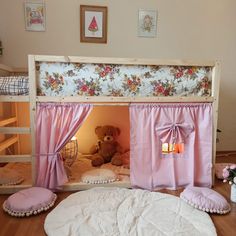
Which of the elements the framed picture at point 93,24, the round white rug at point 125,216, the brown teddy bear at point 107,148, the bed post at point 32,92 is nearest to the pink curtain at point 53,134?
the bed post at point 32,92

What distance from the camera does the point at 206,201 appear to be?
1.82 meters

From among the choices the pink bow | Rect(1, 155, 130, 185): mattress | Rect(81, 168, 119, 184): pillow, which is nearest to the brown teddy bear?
Rect(1, 155, 130, 185): mattress

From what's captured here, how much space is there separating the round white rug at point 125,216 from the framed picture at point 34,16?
209 cm

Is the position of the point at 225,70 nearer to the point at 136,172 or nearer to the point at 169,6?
the point at 169,6

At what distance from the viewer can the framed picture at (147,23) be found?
2986 millimetres

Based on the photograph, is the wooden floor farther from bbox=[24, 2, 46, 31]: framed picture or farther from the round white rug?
bbox=[24, 2, 46, 31]: framed picture

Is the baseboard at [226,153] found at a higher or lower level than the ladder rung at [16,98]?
lower

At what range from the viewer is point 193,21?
3.08 m

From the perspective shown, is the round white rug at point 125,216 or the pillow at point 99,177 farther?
the pillow at point 99,177

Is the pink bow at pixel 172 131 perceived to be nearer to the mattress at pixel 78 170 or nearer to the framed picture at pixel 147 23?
the mattress at pixel 78 170

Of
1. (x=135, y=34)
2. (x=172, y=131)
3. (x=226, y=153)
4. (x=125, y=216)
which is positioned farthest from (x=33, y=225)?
(x=226, y=153)

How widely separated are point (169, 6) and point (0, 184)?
286 centimetres

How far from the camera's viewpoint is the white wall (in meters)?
2.87

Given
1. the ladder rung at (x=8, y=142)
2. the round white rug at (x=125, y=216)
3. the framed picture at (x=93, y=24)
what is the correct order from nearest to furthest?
the round white rug at (x=125, y=216) → the ladder rung at (x=8, y=142) → the framed picture at (x=93, y=24)
